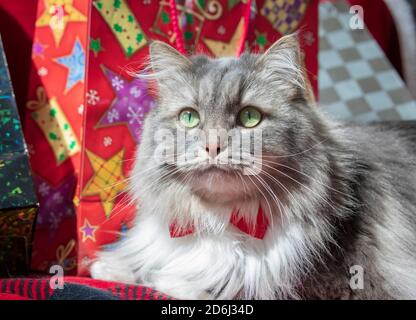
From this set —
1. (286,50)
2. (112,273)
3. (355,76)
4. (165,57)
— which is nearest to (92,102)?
(165,57)

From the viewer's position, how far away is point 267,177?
124 centimetres

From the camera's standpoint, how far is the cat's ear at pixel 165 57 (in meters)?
1.33

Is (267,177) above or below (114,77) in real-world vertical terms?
below

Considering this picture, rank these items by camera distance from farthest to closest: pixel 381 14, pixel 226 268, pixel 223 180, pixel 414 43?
1. pixel 381 14
2. pixel 414 43
3. pixel 226 268
4. pixel 223 180

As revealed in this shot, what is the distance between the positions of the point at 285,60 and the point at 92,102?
590mm

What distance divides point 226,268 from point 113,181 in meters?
0.51

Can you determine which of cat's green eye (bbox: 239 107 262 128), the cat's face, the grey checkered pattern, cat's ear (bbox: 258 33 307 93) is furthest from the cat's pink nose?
the grey checkered pattern

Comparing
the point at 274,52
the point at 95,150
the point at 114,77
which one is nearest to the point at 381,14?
the point at 274,52

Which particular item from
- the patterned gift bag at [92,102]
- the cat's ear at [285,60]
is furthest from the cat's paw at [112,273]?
the cat's ear at [285,60]

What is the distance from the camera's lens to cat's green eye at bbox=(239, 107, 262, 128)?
4.10 feet

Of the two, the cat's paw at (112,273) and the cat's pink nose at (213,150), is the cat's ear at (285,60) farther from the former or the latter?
the cat's paw at (112,273)

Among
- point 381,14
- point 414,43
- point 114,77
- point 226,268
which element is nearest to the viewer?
point 226,268

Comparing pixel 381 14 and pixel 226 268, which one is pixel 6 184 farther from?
pixel 381 14

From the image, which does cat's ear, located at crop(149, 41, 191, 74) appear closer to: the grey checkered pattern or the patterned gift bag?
the patterned gift bag
